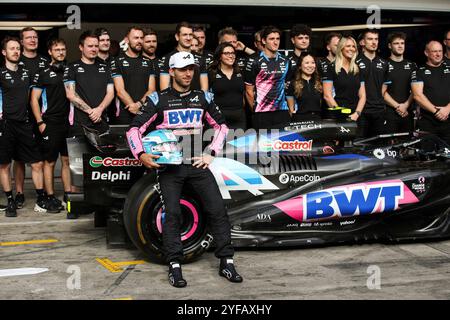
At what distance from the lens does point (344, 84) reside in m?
8.94

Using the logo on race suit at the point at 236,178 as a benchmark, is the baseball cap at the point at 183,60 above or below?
above

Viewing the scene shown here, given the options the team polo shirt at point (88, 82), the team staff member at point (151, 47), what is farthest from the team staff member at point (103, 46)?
the team staff member at point (151, 47)

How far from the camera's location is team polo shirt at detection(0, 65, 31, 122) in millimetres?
8789

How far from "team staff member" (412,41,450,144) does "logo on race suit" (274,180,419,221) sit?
2.66 metres

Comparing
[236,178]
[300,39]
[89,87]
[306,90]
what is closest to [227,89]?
[306,90]

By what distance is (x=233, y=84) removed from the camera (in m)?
8.46

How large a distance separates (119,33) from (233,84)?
3558mm

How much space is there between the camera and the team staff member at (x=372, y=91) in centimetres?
923

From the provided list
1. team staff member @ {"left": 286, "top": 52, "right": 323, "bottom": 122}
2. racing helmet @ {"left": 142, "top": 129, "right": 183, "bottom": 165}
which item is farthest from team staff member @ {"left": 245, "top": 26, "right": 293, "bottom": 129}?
racing helmet @ {"left": 142, "top": 129, "right": 183, "bottom": 165}

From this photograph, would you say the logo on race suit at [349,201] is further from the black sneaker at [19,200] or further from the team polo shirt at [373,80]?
the black sneaker at [19,200]

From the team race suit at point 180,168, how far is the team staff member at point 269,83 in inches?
103

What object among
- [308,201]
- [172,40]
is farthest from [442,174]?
[172,40]
